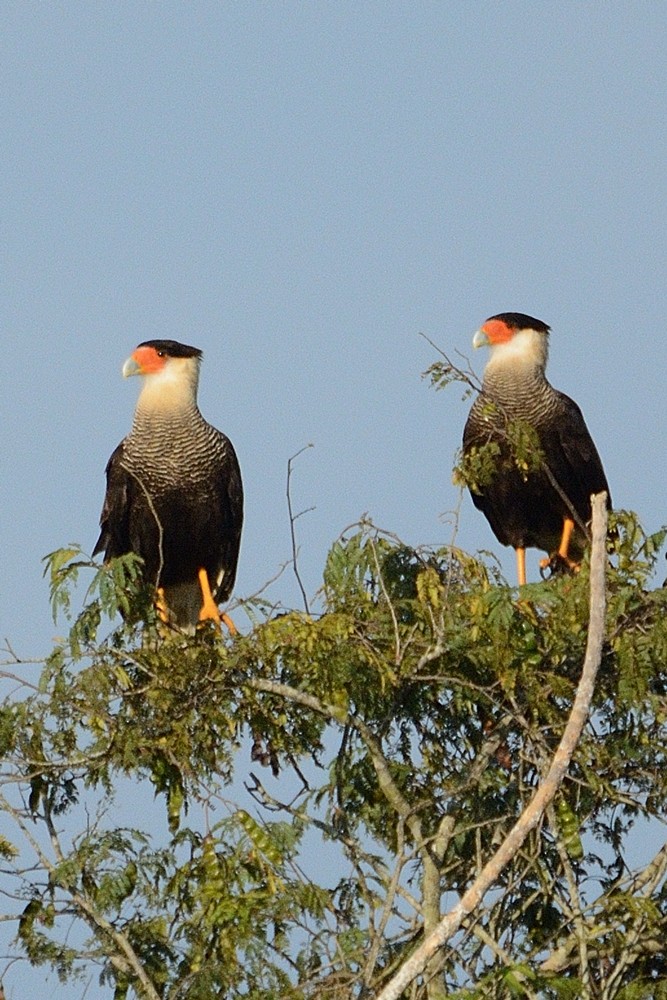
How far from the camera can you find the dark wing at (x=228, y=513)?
8719 millimetres

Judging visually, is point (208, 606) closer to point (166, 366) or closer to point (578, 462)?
point (166, 366)

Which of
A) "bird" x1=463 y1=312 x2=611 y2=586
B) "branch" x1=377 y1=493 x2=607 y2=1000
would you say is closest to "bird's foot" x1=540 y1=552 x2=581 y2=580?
"bird" x1=463 y1=312 x2=611 y2=586

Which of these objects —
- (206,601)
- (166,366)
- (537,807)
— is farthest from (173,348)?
(537,807)

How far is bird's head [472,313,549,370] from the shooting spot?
956 centimetres

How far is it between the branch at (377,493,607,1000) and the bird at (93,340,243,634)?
2832mm

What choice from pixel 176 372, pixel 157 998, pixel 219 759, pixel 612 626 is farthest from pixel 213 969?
pixel 176 372

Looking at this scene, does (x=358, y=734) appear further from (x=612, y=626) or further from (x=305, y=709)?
(x=612, y=626)

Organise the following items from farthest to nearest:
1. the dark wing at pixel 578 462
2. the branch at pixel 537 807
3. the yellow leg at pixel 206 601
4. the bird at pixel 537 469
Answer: the dark wing at pixel 578 462, the bird at pixel 537 469, the yellow leg at pixel 206 601, the branch at pixel 537 807

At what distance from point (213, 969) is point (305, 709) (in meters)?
1.09

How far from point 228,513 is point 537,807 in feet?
11.0

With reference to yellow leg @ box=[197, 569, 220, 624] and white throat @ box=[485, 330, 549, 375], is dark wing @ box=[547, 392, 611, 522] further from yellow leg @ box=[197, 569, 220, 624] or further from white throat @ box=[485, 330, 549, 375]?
yellow leg @ box=[197, 569, 220, 624]

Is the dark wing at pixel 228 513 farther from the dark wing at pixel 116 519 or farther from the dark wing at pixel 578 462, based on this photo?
the dark wing at pixel 578 462

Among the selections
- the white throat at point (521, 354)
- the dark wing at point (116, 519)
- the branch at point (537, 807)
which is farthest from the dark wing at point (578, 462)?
the branch at point (537, 807)

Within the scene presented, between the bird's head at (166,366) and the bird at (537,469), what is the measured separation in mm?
1318
